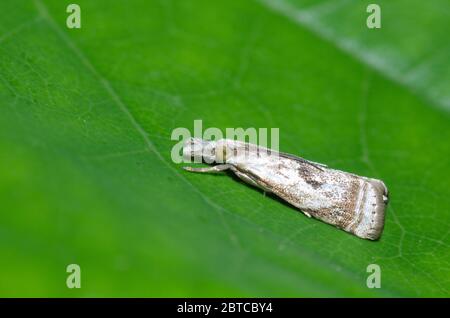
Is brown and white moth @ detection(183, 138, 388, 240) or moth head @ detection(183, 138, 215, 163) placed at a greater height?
moth head @ detection(183, 138, 215, 163)

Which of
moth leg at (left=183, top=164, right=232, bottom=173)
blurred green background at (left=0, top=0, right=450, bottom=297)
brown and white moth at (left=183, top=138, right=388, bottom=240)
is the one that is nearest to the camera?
blurred green background at (left=0, top=0, right=450, bottom=297)

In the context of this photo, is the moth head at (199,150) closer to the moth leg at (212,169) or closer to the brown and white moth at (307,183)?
the brown and white moth at (307,183)

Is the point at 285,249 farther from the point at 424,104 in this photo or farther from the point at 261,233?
the point at 424,104

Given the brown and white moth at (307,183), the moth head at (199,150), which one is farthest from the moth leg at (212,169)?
the moth head at (199,150)

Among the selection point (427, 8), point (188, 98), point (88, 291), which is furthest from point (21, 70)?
point (427, 8)

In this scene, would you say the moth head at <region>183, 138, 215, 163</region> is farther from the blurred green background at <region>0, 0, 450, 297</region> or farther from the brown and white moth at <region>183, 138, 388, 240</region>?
the blurred green background at <region>0, 0, 450, 297</region>

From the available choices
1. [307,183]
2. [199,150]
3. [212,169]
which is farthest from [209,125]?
[307,183]

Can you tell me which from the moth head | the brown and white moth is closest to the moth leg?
the brown and white moth
